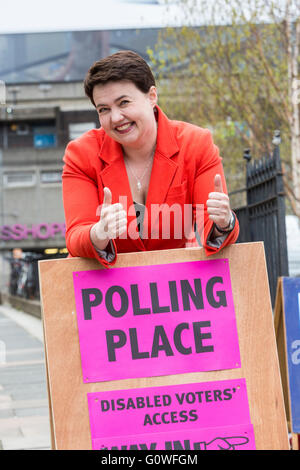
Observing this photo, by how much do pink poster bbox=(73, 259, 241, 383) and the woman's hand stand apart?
0.25 meters

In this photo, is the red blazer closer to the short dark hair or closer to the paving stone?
the short dark hair

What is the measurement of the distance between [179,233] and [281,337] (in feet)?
2.49

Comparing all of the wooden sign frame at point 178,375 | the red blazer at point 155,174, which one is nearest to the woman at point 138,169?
the red blazer at point 155,174

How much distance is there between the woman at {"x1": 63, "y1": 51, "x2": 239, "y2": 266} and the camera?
2.79 metres

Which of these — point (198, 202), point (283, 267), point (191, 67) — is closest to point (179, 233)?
point (198, 202)

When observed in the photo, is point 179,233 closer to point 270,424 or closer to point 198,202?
point 198,202

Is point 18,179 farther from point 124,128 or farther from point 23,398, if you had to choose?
point 124,128

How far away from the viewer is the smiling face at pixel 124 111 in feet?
9.14

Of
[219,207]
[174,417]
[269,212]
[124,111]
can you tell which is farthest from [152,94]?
[269,212]

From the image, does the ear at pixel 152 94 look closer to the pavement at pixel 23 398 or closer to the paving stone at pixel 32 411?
the pavement at pixel 23 398

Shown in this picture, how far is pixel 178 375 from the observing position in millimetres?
2732

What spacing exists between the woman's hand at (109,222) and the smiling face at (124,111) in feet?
1.29

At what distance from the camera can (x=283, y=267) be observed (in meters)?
5.18

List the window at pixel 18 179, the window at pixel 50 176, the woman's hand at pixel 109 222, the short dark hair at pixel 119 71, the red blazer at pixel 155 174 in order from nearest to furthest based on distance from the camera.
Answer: the woman's hand at pixel 109 222 → the short dark hair at pixel 119 71 → the red blazer at pixel 155 174 → the window at pixel 18 179 → the window at pixel 50 176
